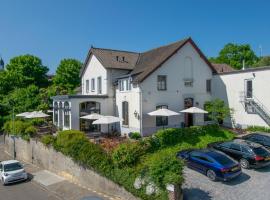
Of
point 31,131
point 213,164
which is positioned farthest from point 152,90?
point 31,131

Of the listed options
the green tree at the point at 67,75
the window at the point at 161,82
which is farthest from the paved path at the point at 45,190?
the green tree at the point at 67,75

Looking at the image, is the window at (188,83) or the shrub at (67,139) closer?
the shrub at (67,139)

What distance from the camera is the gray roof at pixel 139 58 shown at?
26.9 metres

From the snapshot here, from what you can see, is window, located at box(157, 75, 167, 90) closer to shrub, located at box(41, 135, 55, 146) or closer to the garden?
the garden

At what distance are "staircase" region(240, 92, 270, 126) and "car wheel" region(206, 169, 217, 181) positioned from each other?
14.1 m

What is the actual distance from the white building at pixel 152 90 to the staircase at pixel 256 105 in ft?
1.63

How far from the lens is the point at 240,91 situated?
29.1 metres

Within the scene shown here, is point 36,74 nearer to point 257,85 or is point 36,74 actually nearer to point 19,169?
point 19,169

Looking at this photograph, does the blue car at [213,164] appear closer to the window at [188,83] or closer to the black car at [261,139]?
the black car at [261,139]

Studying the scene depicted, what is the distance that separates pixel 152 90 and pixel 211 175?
12.4m

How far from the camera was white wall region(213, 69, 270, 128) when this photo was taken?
87.7 feet

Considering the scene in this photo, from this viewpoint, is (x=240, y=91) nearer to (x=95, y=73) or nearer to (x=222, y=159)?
(x=222, y=159)

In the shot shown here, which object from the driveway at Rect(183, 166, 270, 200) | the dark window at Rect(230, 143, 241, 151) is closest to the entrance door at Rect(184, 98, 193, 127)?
the dark window at Rect(230, 143, 241, 151)

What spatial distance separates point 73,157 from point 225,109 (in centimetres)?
1736
